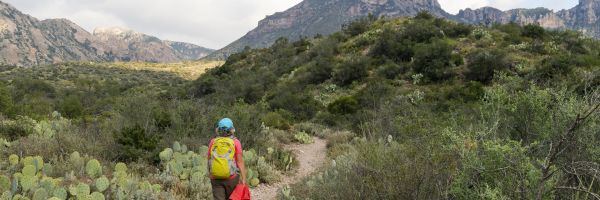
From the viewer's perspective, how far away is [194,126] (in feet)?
38.0

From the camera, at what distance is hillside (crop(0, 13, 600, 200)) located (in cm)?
439

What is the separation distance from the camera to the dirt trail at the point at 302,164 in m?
8.63

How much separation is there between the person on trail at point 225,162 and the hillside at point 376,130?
1.25 m

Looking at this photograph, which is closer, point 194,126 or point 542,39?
point 194,126

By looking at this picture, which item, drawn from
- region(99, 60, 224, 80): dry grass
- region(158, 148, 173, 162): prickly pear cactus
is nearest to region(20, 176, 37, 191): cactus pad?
region(158, 148, 173, 162): prickly pear cactus

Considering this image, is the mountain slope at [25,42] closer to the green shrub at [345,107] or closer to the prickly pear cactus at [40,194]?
the green shrub at [345,107]

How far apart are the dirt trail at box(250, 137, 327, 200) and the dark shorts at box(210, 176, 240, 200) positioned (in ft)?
8.34

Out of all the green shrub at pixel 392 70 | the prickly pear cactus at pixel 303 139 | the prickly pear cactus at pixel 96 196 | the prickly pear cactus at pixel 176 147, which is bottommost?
the prickly pear cactus at pixel 303 139

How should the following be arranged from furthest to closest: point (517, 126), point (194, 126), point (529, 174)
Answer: point (194, 126), point (517, 126), point (529, 174)

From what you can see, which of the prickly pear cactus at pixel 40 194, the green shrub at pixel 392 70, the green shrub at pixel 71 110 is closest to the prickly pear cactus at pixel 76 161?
the prickly pear cactus at pixel 40 194

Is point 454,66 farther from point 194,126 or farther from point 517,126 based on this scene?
point 517,126

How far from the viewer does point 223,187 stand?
572cm

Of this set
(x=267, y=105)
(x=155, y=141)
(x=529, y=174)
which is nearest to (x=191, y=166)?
(x=155, y=141)

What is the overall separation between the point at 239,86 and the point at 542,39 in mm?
20611
